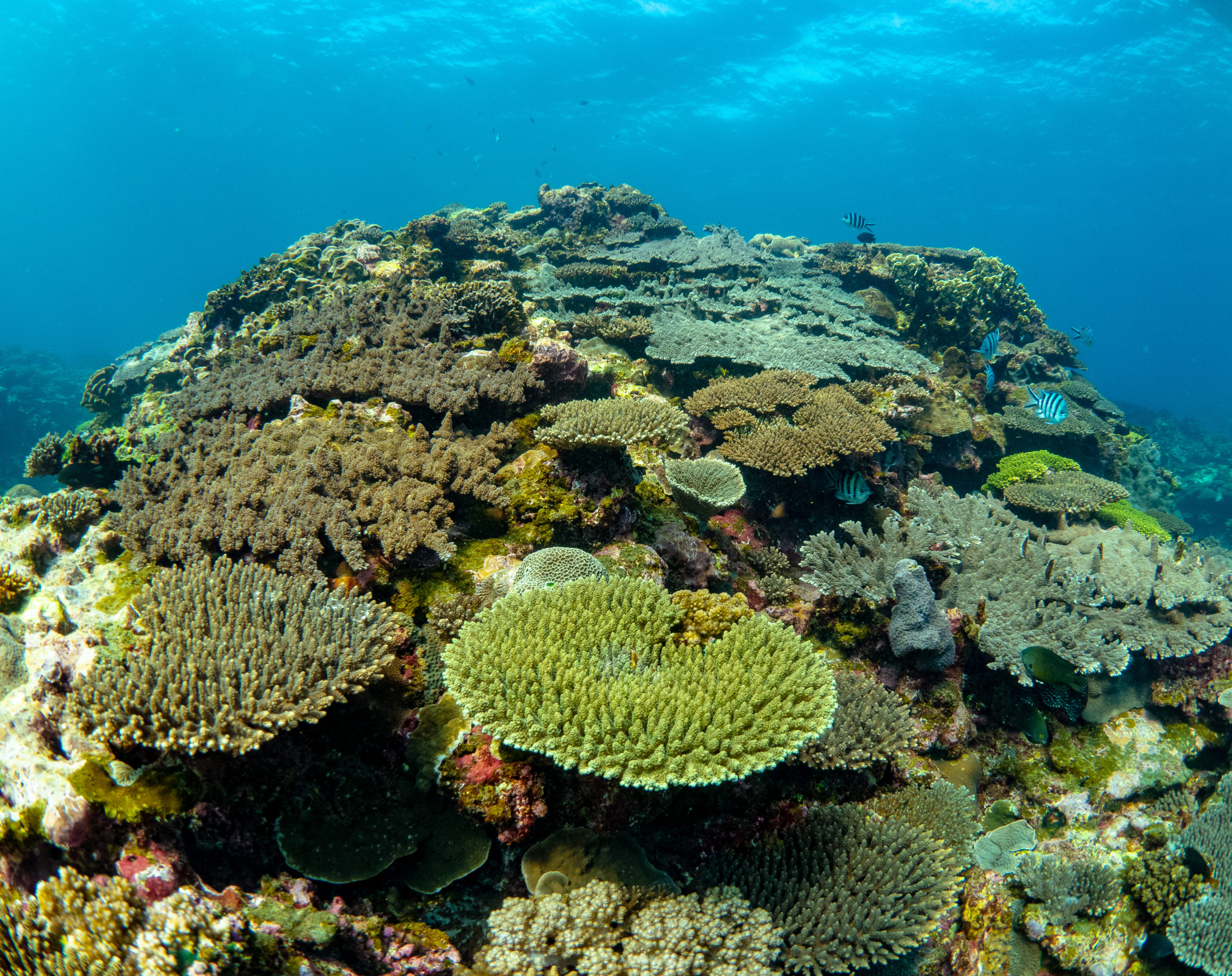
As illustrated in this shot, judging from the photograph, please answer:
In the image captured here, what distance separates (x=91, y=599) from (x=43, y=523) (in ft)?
5.69

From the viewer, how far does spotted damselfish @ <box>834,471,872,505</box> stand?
6.44 meters

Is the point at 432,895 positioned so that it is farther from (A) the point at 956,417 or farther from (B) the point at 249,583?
(A) the point at 956,417

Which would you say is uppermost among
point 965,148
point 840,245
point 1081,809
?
point 965,148

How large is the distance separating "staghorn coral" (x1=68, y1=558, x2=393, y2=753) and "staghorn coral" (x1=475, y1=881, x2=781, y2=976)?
166 centimetres

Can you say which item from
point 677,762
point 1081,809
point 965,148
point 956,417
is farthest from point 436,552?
point 965,148

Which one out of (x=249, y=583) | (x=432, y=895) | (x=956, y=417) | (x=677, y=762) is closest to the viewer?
(x=677, y=762)

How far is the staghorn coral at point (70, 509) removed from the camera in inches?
216

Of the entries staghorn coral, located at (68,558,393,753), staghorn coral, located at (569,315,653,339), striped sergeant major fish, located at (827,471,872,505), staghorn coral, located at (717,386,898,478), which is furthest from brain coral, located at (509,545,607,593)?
staghorn coral, located at (569,315,653,339)

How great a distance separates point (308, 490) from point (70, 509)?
2901mm

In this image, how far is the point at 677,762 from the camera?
9.34ft

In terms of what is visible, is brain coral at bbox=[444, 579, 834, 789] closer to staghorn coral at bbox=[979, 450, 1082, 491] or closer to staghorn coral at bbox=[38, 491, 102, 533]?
staghorn coral at bbox=[38, 491, 102, 533]

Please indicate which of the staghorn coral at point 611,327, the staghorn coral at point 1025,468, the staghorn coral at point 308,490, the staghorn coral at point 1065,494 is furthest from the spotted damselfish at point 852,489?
the staghorn coral at point 1025,468

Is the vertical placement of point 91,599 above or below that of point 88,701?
below

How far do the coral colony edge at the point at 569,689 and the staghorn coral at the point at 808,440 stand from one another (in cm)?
5
